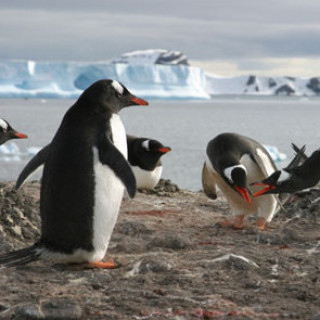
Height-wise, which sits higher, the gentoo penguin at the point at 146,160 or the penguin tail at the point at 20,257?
the penguin tail at the point at 20,257

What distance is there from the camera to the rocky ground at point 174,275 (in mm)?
3133

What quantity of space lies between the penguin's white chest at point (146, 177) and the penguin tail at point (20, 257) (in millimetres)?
3664

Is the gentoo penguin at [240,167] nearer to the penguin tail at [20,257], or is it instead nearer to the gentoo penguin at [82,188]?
the gentoo penguin at [82,188]

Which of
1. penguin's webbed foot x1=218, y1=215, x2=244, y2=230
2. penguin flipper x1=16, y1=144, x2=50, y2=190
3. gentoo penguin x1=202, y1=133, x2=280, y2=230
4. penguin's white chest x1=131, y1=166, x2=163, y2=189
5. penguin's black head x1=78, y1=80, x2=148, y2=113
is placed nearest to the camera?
penguin's black head x1=78, y1=80, x2=148, y2=113

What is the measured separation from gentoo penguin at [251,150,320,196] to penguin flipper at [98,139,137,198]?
47.4 inches

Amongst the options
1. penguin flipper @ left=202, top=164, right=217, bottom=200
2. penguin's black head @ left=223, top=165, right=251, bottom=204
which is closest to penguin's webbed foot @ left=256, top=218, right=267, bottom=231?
penguin's black head @ left=223, top=165, right=251, bottom=204

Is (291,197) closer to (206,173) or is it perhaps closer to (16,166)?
(206,173)

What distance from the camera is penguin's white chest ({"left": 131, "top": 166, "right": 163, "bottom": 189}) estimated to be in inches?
301

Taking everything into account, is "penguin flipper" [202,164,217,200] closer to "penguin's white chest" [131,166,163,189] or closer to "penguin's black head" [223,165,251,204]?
"penguin's black head" [223,165,251,204]

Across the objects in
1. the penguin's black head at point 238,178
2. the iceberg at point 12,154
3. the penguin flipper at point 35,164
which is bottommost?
the iceberg at point 12,154

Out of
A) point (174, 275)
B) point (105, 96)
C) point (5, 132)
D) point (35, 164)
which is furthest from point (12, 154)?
point (174, 275)

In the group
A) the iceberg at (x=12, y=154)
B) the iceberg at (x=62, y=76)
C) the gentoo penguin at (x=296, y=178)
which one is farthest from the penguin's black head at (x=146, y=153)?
the iceberg at (x=62, y=76)

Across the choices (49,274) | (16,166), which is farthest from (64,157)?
(16,166)

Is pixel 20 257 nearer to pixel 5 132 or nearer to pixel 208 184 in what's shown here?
pixel 5 132
